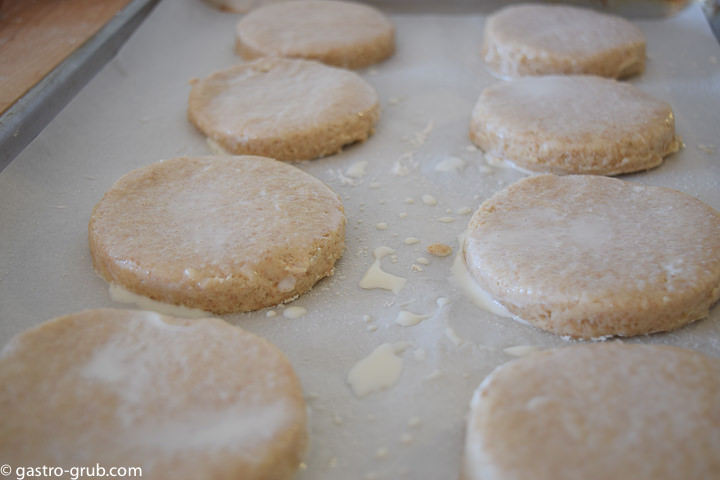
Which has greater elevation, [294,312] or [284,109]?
[284,109]

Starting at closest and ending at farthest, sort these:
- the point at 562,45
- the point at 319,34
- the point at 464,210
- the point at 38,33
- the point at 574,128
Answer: the point at 464,210
the point at 574,128
the point at 38,33
the point at 562,45
the point at 319,34

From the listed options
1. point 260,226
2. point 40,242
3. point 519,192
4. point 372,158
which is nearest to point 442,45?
point 372,158

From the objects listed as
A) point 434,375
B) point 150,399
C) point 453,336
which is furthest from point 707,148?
point 150,399

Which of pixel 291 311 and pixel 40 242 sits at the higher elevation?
pixel 40 242

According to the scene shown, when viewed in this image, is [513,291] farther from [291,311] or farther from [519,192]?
[291,311]

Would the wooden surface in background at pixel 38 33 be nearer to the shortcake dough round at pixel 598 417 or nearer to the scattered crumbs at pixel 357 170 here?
the scattered crumbs at pixel 357 170

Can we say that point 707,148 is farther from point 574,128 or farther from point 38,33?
point 38,33
